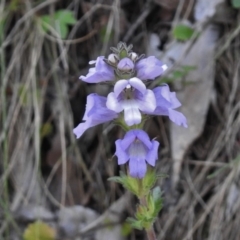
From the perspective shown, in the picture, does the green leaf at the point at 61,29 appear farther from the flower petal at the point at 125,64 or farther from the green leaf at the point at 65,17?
the flower petal at the point at 125,64

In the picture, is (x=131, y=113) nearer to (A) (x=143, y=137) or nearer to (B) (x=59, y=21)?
(A) (x=143, y=137)

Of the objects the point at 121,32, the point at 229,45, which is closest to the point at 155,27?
the point at 121,32

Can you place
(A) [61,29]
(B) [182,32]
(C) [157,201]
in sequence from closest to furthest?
1. (C) [157,201]
2. (B) [182,32]
3. (A) [61,29]

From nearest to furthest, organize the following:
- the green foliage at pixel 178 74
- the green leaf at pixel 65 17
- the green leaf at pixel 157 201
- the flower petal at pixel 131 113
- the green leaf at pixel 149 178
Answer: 1. the flower petal at pixel 131 113
2. the green leaf at pixel 149 178
3. the green leaf at pixel 157 201
4. the green foliage at pixel 178 74
5. the green leaf at pixel 65 17

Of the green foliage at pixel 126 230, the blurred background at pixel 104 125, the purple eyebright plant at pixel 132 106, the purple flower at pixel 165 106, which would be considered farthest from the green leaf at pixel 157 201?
the green foliage at pixel 126 230

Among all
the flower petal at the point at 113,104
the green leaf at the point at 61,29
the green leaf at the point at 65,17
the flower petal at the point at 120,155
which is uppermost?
the green leaf at the point at 65,17

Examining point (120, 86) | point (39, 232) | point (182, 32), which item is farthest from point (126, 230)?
point (120, 86)

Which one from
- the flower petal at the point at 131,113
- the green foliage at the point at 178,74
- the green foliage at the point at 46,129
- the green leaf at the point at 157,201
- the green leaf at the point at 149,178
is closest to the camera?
the flower petal at the point at 131,113
